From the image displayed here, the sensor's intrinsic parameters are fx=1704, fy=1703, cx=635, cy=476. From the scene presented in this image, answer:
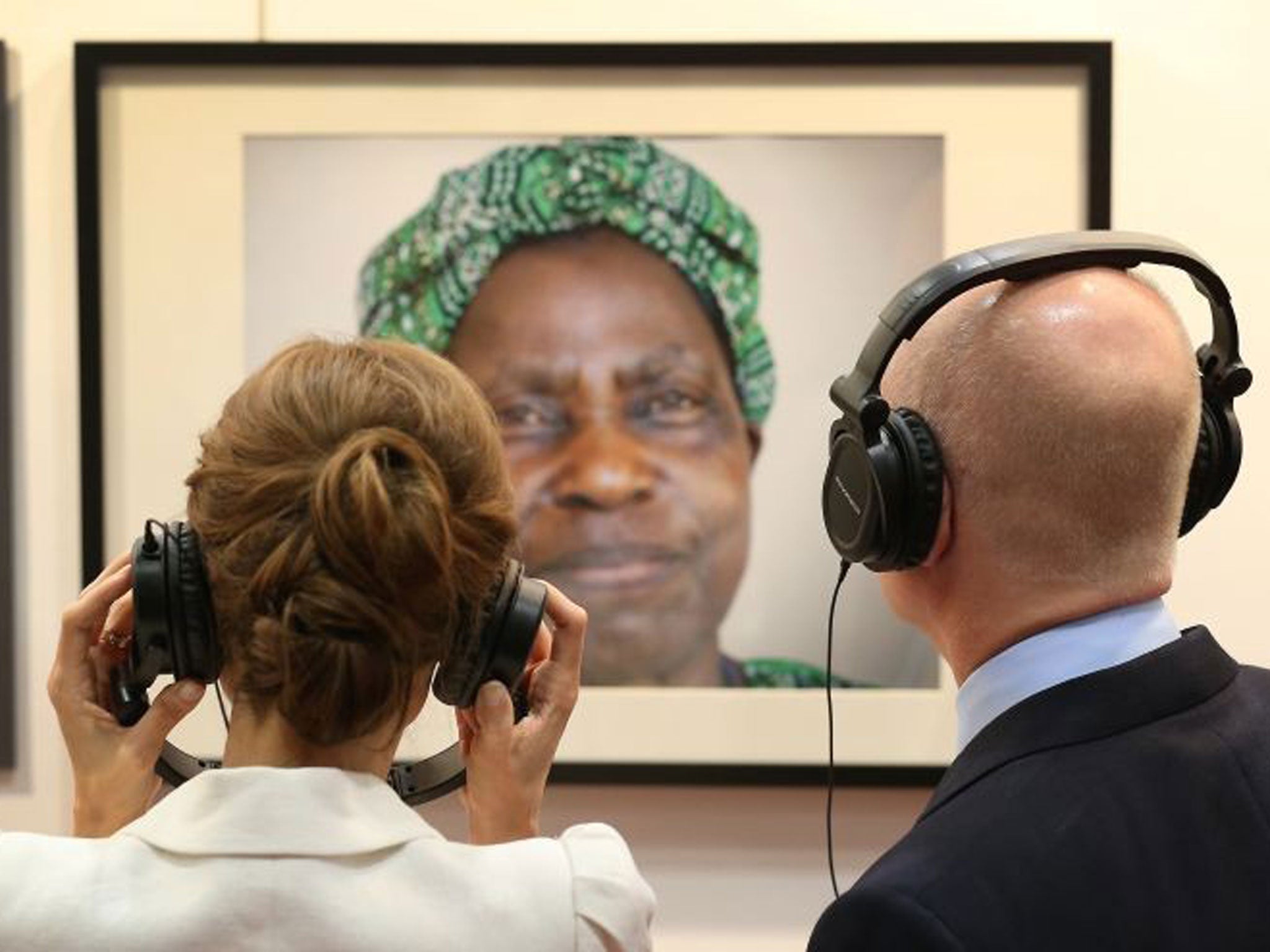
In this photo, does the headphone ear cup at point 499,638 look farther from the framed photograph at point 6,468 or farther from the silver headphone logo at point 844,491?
the framed photograph at point 6,468

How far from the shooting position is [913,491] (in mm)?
987

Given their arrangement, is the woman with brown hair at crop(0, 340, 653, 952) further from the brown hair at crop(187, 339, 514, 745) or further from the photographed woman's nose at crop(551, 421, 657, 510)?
the photographed woman's nose at crop(551, 421, 657, 510)

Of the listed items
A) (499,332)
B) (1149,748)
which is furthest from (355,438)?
(499,332)

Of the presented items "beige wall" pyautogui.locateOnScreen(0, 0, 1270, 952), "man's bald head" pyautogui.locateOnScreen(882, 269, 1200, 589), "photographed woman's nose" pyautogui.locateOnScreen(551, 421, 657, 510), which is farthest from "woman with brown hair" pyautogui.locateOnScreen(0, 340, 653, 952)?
"beige wall" pyautogui.locateOnScreen(0, 0, 1270, 952)

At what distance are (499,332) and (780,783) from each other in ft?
1.88

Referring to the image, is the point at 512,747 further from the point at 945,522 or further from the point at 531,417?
the point at 531,417

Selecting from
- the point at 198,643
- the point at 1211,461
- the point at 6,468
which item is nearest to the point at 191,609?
the point at 198,643

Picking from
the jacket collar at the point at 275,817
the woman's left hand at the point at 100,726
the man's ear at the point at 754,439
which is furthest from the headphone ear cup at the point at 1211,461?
the man's ear at the point at 754,439

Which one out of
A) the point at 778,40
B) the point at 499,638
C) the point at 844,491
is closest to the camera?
the point at 499,638

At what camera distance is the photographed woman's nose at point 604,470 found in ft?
5.98

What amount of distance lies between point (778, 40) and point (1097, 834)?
1155 mm

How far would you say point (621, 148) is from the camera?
182cm

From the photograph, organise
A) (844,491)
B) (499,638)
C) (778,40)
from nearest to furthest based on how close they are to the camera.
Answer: (499,638)
(844,491)
(778,40)

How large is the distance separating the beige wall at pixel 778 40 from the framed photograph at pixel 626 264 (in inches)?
1.6
